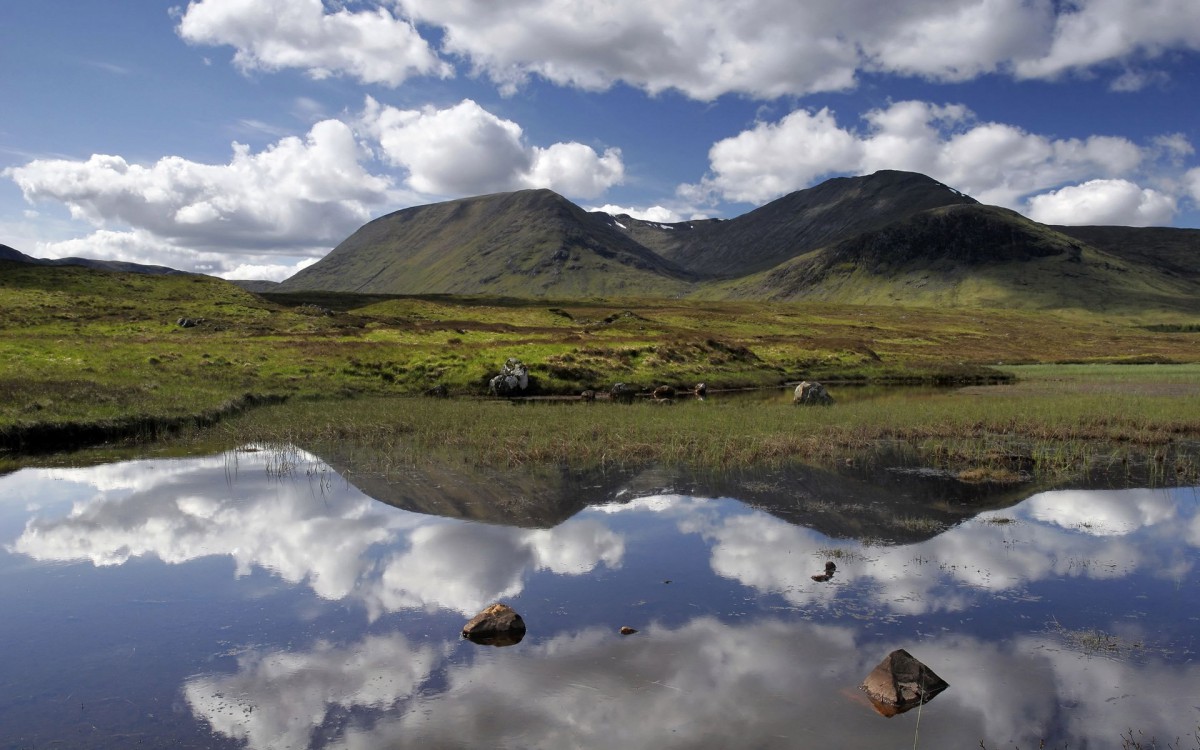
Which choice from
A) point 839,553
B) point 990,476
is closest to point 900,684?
point 839,553

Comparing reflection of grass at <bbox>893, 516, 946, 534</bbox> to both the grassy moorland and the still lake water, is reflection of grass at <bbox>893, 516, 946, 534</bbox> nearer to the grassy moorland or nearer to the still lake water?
the still lake water

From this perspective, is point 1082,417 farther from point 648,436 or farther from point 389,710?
point 389,710

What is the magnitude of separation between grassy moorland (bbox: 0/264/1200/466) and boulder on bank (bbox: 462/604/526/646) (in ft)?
49.2

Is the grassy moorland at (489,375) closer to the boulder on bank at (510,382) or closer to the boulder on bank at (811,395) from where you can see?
the boulder on bank at (510,382)

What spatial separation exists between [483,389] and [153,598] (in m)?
39.2

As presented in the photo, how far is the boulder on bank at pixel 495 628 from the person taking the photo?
12234mm

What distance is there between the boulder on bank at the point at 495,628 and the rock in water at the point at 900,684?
584 centimetres

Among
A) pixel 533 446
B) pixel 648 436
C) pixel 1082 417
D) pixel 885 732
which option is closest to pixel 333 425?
pixel 533 446

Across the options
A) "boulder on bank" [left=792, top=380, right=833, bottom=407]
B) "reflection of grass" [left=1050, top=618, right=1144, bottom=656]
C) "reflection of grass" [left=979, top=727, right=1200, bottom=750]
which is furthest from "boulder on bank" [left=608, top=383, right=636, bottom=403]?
"reflection of grass" [left=979, top=727, right=1200, bottom=750]

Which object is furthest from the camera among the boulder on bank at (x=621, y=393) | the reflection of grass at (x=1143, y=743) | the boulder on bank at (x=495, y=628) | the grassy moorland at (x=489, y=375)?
the boulder on bank at (x=621, y=393)

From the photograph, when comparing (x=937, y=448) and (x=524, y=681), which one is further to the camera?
(x=937, y=448)

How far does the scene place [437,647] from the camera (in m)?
12.0

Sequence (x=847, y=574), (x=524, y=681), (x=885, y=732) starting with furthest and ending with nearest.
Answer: (x=847, y=574) < (x=524, y=681) < (x=885, y=732)

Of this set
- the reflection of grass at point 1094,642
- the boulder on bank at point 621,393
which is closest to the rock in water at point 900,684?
the reflection of grass at point 1094,642
